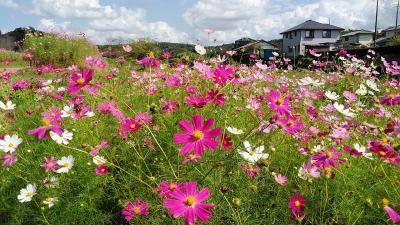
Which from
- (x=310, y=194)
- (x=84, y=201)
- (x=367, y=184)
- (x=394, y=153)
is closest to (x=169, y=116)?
(x=84, y=201)

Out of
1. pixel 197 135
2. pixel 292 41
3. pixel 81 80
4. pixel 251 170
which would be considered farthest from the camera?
pixel 292 41

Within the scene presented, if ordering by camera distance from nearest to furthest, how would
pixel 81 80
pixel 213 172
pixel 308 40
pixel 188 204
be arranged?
pixel 188 204
pixel 81 80
pixel 213 172
pixel 308 40

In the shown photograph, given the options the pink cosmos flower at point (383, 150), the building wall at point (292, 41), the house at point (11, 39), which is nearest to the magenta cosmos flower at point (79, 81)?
the pink cosmos flower at point (383, 150)

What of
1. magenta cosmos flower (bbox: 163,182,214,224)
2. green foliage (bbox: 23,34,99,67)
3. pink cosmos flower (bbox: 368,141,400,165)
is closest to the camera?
magenta cosmos flower (bbox: 163,182,214,224)

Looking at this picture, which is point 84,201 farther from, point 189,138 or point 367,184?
point 367,184

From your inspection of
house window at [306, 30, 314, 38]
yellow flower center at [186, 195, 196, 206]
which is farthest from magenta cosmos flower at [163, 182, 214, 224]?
house window at [306, 30, 314, 38]

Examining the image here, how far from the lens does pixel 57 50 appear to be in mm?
10555

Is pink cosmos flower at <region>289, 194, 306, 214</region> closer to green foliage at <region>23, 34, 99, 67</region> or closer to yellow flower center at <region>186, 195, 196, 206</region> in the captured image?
yellow flower center at <region>186, 195, 196, 206</region>

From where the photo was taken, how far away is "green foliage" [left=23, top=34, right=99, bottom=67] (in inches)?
415

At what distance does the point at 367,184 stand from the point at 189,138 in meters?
1.22

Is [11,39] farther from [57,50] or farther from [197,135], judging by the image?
[197,135]

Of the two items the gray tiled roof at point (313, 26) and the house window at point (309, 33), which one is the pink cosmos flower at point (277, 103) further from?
the house window at point (309, 33)

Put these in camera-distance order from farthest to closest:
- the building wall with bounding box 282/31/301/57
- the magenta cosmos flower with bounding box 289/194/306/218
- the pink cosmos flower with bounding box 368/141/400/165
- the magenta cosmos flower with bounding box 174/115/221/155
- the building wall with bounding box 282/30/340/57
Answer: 1. the building wall with bounding box 282/31/301/57
2. the building wall with bounding box 282/30/340/57
3. the magenta cosmos flower with bounding box 289/194/306/218
4. the pink cosmos flower with bounding box 368/141/400/165
5. the magenta cosmos flower with bounding box 174/115/221/155

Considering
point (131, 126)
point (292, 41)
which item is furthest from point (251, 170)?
point (292, 41)
